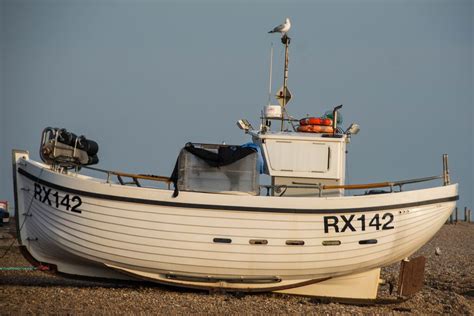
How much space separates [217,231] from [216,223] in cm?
15

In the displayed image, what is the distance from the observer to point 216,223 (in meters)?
16.7

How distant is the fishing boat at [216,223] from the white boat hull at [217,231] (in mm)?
18

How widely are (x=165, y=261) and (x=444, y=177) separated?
5.55 metres

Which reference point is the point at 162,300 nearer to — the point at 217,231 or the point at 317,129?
the point at 217,231

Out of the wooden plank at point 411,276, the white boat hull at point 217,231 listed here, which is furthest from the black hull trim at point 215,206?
the wooden plank at point 411,276

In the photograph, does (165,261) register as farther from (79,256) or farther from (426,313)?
(426,313)

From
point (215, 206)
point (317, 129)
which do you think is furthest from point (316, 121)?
point (215, 206)

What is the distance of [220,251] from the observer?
16.9m

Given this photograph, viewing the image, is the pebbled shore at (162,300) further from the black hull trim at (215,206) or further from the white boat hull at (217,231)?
the black hull trim at (215,206)

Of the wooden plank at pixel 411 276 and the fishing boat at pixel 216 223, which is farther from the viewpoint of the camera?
the wooden plank at pixel 411 276

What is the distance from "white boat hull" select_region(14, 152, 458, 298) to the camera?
54.8 feet

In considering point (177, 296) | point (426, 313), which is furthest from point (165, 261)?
point (426, 313)

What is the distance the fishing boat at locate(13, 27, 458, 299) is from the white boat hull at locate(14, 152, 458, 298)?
2 cm

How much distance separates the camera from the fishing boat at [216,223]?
Result: 16719 millimetres
